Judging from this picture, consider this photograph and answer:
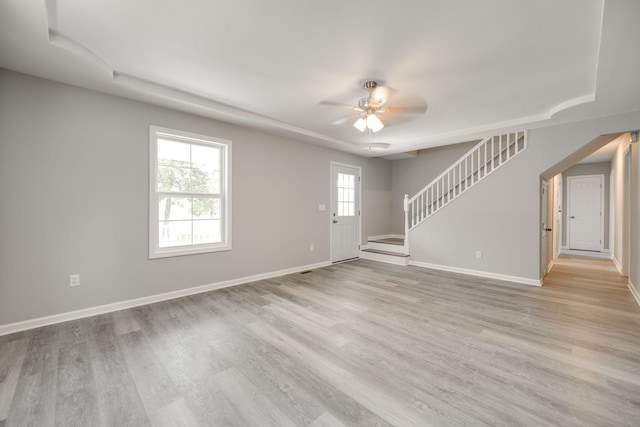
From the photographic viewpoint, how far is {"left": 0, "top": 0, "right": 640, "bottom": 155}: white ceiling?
1834 mm

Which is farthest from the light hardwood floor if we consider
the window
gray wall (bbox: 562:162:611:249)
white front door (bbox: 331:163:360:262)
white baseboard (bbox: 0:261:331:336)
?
gray wall (bbox: 562:162:611:249)

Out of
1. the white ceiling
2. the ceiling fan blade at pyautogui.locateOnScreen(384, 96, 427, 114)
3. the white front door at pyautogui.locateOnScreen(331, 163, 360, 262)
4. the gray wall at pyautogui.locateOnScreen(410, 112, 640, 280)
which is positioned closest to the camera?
the white ceiling

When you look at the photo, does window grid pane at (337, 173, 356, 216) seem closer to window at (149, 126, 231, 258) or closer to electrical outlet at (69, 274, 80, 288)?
window at (149, 126, 231, 258)

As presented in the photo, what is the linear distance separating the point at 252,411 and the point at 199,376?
0.57 metres

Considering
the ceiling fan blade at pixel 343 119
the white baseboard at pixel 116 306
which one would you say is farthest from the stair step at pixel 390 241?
the ceiling fan blade at pixel 343 119

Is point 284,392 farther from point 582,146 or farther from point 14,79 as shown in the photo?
point 582,146

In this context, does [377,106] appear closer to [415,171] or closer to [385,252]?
[385,252]

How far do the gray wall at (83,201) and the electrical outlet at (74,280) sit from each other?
0.12 feet

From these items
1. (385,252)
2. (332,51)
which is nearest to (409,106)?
(332,51)

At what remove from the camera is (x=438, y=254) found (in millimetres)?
5223

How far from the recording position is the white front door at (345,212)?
5.71 meters

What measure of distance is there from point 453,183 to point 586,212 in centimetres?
462

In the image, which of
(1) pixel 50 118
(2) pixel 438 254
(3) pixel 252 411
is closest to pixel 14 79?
(1) pixel 50 118

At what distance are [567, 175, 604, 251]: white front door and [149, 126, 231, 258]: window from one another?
912 centimetres
